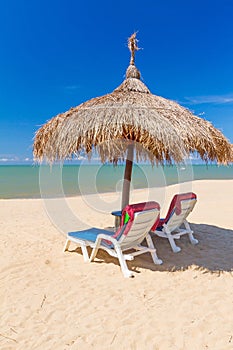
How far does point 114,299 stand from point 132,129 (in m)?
2.06

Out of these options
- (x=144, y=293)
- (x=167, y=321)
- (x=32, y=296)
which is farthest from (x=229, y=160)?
(x=32, y=296)

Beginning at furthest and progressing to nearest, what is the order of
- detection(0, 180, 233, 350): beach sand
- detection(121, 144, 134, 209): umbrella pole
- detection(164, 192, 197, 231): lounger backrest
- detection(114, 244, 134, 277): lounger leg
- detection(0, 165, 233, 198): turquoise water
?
detection(0, 165, 233, 198): turquoise water, detection(121, 144, 134, 209): umbrella pole, detection(164, 192, 197, 231): lounger backrest, detection(114, 244, 134, 277): lounger leg, detection(0, 180, 233, 350): beach sand

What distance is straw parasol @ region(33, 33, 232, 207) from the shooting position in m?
3.65

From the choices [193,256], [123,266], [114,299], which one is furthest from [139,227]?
[193,256]

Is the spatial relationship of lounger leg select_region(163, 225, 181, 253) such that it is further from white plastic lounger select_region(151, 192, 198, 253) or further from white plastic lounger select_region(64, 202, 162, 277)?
white plastic lounger select_region(64, 202, 162, 277)

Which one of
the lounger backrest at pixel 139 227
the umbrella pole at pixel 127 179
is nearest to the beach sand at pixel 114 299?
the lounger backrest at pixel 139 227

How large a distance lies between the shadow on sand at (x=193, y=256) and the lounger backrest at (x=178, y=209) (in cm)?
44

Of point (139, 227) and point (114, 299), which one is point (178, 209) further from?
point (114, 299)

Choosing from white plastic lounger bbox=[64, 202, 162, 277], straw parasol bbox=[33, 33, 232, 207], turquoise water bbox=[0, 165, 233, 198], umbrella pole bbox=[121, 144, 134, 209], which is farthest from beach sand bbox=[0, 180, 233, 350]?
turquoise water bbox=[0, 165, 233, 198]

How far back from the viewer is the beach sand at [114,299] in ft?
7.34

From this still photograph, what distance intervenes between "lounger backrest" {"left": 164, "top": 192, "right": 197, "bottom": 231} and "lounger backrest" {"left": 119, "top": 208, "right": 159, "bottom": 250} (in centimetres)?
68

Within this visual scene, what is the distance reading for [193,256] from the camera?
418 centimetres

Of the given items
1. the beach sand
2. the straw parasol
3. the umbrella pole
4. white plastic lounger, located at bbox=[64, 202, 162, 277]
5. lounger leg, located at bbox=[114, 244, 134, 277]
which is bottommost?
the beach sand

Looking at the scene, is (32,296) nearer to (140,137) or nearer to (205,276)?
(205,276)
